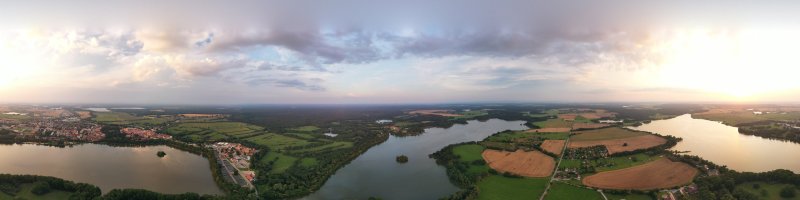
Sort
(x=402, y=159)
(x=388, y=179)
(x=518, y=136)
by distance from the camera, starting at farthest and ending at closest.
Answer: (x=518, y=136) < (x=402, y=159) < (x=388, y=179)

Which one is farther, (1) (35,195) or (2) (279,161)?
(2) (279,161)

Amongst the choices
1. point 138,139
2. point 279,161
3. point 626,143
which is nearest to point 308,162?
point 279,161

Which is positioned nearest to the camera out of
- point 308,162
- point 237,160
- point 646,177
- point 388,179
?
point 646,177

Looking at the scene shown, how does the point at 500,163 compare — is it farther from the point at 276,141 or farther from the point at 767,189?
the point at 276,141

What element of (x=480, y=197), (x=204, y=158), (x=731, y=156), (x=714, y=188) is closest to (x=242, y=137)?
(x=204, y=158)

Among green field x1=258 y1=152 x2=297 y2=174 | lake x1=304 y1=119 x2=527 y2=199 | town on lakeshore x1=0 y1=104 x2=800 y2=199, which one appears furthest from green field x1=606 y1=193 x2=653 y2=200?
green field x1=258 y1=152 x2=297 y2=174

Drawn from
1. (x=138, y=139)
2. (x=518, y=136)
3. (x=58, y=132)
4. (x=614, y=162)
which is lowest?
(x=614, y=162)

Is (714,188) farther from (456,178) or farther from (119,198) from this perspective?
(119,198)
